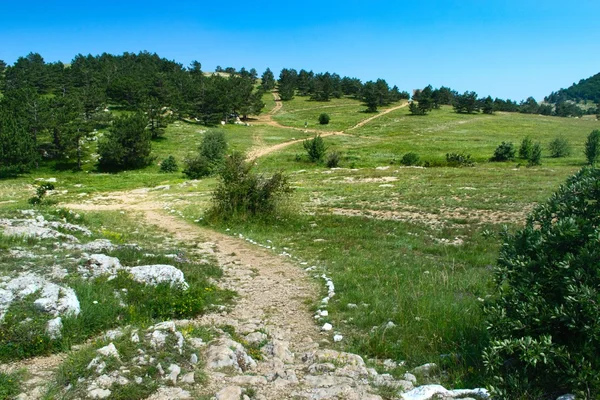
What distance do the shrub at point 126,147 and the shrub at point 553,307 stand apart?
176ft

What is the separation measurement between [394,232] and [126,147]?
148 feet

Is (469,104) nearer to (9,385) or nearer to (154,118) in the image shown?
(154,118)

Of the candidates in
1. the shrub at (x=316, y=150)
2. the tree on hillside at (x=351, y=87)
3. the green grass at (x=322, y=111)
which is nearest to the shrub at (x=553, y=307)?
the shrub at (x=316, y=150)

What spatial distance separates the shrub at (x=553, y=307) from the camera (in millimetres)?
4348

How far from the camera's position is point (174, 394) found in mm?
5035

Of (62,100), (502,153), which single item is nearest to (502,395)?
(502,153)

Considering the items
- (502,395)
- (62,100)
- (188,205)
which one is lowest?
(188,205)

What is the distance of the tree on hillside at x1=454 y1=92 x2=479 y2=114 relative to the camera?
5044 inches

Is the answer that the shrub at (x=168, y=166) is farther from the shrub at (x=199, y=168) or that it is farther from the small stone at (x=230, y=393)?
the small stone at (x=230, y=393)

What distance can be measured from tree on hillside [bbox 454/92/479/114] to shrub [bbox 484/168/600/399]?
136 m

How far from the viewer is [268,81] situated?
6993 inches

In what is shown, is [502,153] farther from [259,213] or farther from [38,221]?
[38,221]

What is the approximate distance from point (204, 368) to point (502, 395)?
378 centimetres

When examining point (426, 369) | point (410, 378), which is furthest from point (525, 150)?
point (410, 378)
